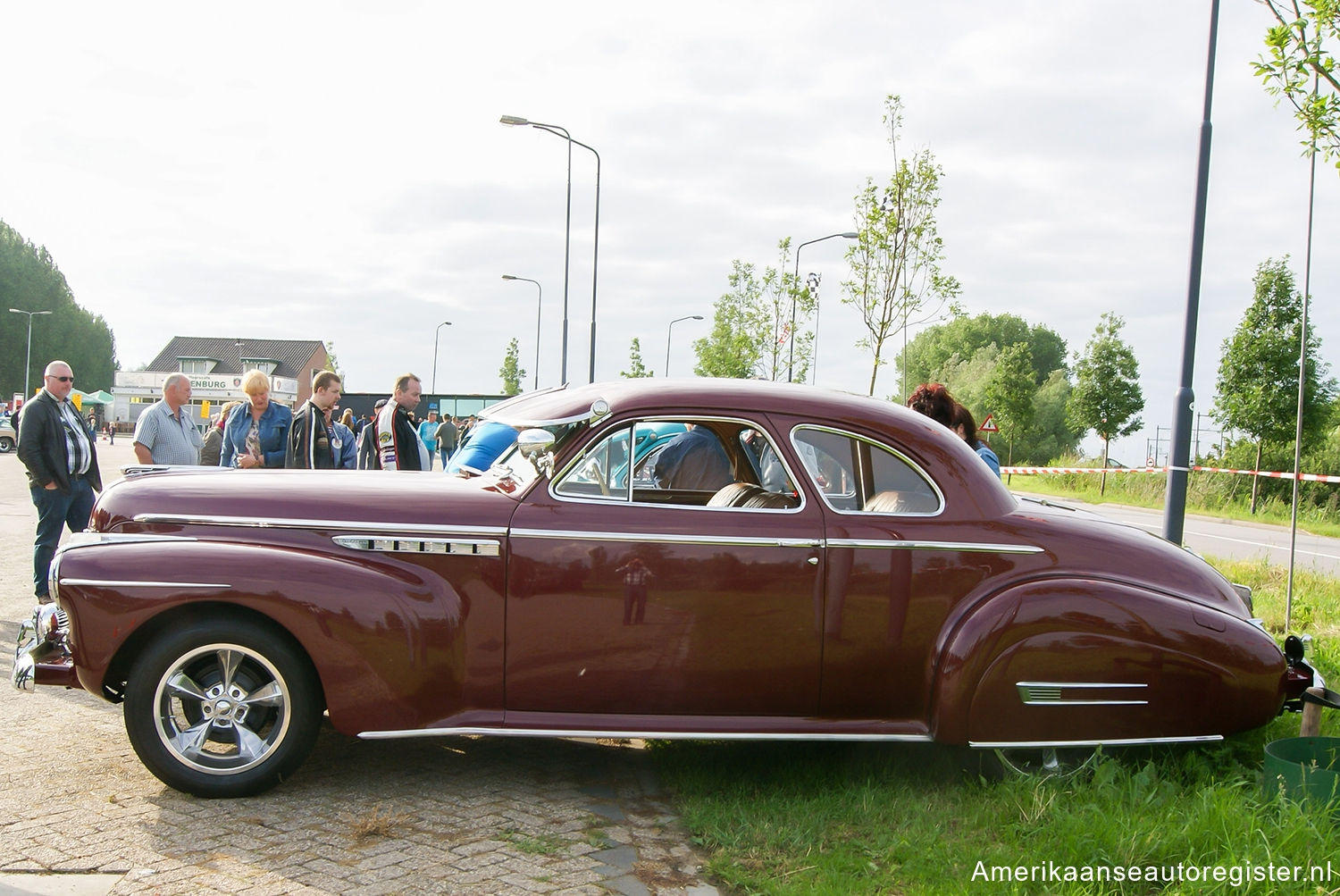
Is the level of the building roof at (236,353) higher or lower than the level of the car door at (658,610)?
higher

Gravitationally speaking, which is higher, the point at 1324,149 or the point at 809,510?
the point at 1324,149

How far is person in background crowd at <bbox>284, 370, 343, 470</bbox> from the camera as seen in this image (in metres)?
7.79

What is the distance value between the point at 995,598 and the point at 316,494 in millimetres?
2866

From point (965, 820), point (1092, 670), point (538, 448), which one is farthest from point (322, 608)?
point (1092, 670)

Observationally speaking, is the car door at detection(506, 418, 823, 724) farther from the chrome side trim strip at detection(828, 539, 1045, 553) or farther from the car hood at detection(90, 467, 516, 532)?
the car hood at detection(90, 467, 516, 532)

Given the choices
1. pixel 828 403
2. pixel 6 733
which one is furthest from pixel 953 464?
pixel 6 733

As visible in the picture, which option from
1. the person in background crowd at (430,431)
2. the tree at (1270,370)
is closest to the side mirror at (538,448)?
the person in background crowd at (430,431)

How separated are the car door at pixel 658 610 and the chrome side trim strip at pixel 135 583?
119cm

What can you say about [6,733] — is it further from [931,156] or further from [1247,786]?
[931,156]

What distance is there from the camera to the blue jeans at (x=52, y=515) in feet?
23.8

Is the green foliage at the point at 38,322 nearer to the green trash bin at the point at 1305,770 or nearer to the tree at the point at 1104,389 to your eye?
the tree at the point at 1104,389

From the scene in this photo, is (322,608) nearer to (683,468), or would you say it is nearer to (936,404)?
(683,468)

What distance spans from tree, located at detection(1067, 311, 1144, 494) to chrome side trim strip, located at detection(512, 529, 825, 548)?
3211cm

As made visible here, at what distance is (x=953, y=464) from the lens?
170 inches
